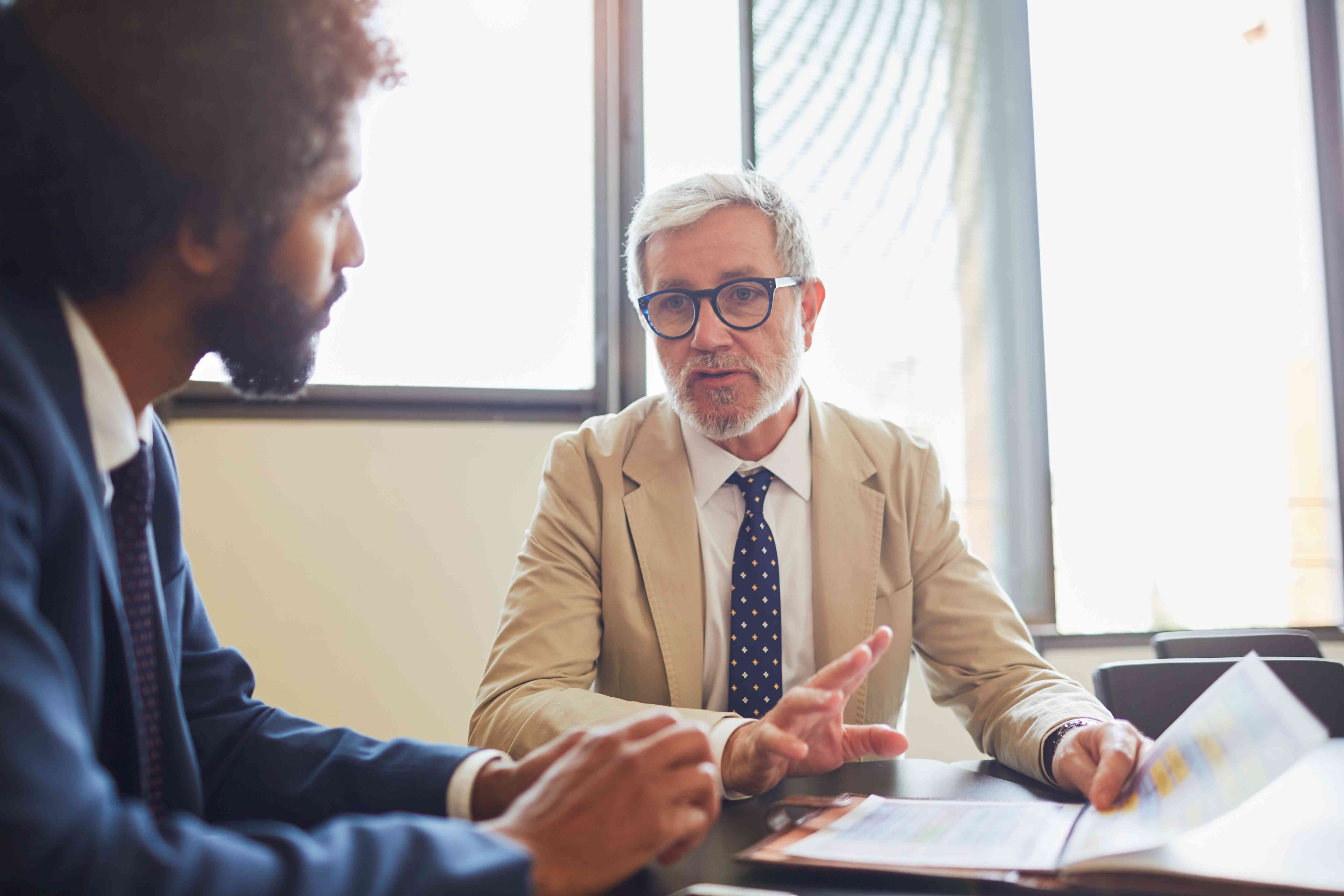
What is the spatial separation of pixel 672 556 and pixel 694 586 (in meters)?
0.07

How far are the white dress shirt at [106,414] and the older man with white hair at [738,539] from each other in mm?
448

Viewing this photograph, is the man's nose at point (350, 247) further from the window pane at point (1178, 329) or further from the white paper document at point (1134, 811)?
the window pane at point (1178, 329)

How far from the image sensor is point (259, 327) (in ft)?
2.82

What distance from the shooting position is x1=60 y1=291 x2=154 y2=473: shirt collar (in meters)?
0.74

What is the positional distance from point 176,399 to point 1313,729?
2.55 meters

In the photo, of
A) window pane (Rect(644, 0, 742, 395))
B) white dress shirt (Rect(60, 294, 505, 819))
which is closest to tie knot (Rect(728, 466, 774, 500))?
white dress shirt (Rect(60, 294, 505, 819))

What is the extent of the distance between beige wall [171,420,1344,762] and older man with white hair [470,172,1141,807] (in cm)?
78

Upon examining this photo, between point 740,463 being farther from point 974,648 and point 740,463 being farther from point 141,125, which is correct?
point 141,125

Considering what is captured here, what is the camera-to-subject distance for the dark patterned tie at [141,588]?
0.85 meters

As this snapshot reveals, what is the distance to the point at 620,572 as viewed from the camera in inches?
64.9

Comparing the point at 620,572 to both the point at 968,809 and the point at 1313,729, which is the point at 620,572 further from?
the point at 1313,729

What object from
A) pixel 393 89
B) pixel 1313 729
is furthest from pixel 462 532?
pixel 1313 729

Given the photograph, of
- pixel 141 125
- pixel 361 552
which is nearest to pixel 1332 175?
pixel 361 552

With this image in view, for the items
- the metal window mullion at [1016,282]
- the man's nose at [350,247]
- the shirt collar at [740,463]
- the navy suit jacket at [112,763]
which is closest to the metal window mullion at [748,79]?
the metal window mullion at [1016,282]
